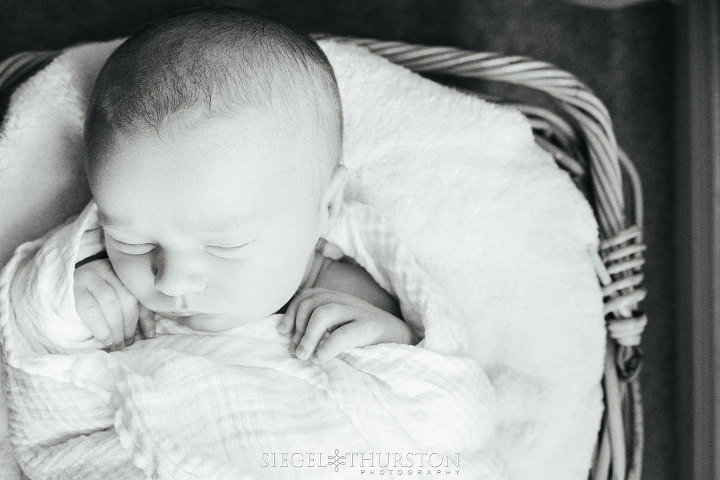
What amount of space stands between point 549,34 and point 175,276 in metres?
1.09

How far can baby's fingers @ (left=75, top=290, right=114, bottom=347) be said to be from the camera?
3.08 feet

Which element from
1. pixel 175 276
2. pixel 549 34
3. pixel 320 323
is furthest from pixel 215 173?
pixel 549 34

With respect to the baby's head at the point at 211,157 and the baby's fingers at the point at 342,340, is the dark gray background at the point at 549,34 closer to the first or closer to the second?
the baby's head at the point at 211,157

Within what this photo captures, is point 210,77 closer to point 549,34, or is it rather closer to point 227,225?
point 227,225

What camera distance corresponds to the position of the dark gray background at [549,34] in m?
1.57

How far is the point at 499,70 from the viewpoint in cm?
114

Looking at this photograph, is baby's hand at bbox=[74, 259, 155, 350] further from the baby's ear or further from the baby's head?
the baby's ear

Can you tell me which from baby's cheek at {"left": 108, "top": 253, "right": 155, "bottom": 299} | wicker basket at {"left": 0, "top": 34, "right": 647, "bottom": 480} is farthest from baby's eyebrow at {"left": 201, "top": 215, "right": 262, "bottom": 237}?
wicker basket at {"left": 0, "top": 34, "right": 647, "bottom": 480}

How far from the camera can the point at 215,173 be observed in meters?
0.78

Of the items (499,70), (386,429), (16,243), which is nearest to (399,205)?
(499,70)

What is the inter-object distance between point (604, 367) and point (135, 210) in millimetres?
725

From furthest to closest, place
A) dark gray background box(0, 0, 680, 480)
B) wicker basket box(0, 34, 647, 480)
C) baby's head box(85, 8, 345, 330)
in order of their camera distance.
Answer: dark gray background box(0, 0, 680, 480) → wicker basket box(0, 34, 647, 480) → baby's head box(85, 8, 345, 330)

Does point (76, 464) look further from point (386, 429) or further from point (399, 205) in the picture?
point (399, 205)

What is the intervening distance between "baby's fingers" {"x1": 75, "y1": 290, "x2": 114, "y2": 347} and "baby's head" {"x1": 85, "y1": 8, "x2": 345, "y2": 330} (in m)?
0.08
